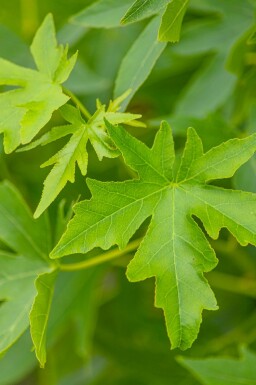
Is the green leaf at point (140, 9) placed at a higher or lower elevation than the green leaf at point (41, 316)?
higher

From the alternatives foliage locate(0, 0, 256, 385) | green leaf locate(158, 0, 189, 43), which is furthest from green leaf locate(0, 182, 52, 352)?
green leaf locate(158, 0, 189, 43)

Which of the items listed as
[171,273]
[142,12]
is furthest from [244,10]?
[171,273]

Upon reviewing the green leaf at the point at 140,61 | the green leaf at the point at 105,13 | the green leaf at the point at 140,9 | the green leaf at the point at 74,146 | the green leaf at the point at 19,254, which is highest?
the green leaf at the point at 140,9

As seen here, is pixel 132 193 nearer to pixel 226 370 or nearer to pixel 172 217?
pixel 172 217

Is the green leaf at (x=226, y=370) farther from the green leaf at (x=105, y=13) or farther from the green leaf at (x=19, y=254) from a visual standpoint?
the green leaf at (x=105, y=13)

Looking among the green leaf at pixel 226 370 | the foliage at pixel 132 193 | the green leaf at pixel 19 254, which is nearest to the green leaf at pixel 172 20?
the foliage at pixel 132 193

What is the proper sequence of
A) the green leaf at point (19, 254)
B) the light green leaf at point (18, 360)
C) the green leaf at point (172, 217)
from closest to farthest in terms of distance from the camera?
the green leaf at point (172, 217) < the green leaf at point (19, 254) < the light green leaf at point (18, 360)

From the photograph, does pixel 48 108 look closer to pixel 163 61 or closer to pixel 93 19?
pixel 93 19

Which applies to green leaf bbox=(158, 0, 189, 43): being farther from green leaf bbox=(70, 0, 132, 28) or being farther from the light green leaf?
the light green leaf
